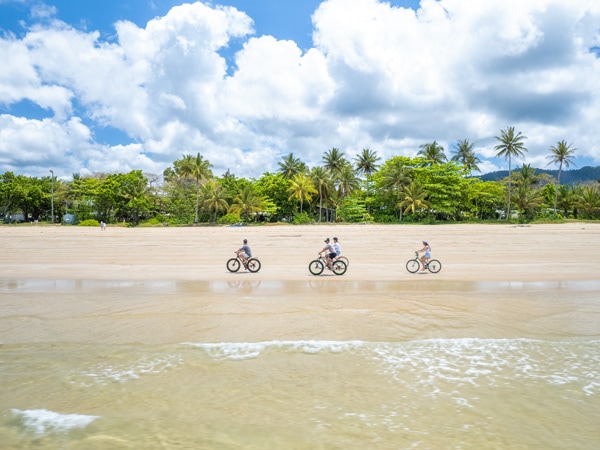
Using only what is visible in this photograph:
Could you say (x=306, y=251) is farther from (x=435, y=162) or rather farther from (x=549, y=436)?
(x=435, y=162)

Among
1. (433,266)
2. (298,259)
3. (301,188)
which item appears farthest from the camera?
(301,188)

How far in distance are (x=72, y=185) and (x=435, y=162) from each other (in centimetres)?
6915

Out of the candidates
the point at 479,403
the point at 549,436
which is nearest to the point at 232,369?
the point at 479,403

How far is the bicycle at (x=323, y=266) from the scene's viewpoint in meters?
15.8

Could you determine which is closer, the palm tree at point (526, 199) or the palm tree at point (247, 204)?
the palm tree at point (526, 199)

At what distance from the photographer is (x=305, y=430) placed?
4.41 meters

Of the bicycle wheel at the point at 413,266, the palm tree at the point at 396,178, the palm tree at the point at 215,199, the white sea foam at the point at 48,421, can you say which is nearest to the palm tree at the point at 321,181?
the palm tree at the point at 396,178

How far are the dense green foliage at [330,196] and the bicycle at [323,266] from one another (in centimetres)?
4253

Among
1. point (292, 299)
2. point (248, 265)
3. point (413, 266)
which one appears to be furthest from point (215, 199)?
point (292, 299)

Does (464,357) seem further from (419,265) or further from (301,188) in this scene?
(301,188)

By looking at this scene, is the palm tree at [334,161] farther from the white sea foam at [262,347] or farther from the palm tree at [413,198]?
the white sea foam at [262,347]

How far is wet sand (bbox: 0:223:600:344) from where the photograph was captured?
8086 mm

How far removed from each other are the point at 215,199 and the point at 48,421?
58015 mm

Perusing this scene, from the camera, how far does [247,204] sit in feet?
197
